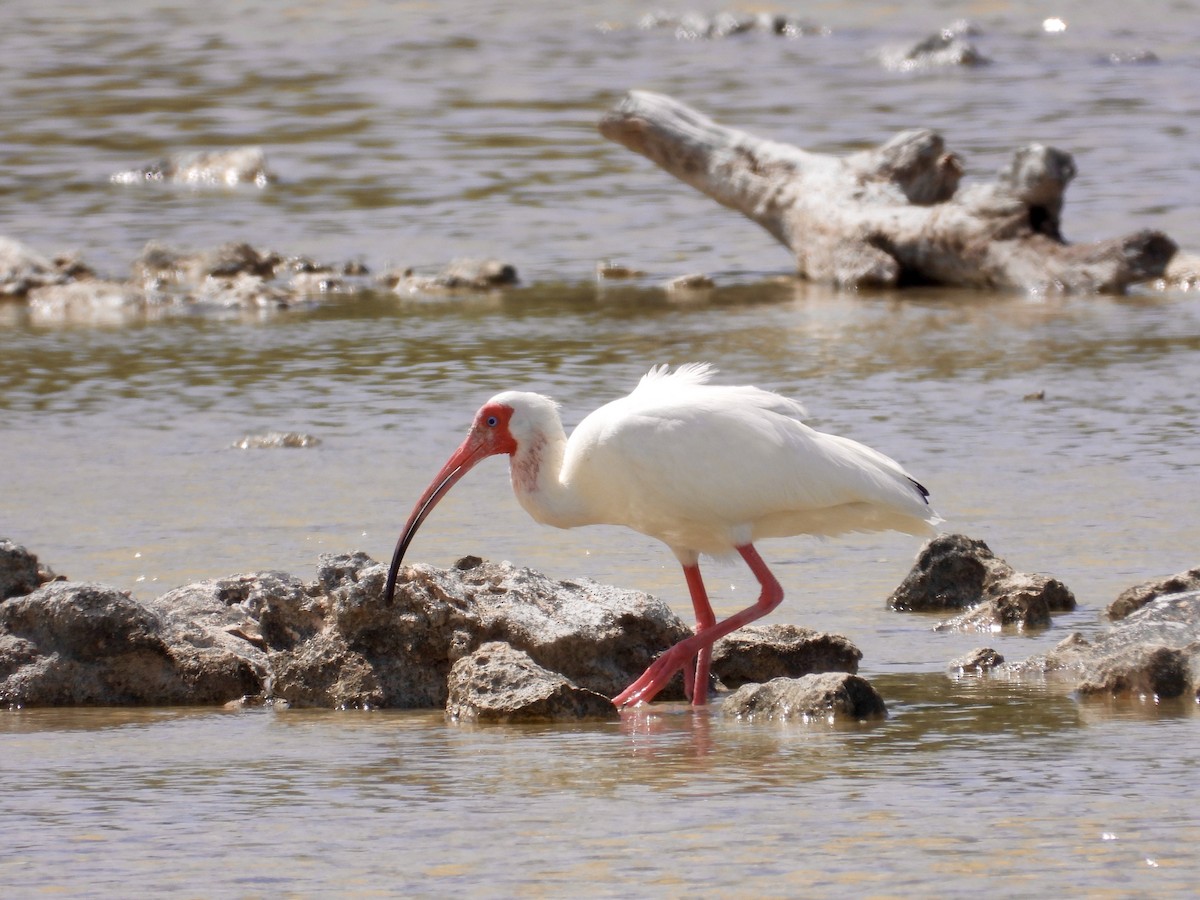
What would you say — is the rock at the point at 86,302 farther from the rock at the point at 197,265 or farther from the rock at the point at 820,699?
the rock at the point at 820,699

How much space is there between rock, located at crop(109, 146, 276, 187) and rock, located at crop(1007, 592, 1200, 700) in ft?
59.6

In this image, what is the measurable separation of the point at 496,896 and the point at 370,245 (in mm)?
15594

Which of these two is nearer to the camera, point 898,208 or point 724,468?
point 724,468

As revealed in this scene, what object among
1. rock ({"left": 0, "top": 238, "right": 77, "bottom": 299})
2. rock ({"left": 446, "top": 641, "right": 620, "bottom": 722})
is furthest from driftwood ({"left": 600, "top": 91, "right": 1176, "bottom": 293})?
rock ({"left": 446, "top": 641, "right": 620, "bottom": 722})

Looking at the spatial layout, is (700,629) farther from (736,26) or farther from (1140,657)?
(736,26)

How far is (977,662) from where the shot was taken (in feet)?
23.8

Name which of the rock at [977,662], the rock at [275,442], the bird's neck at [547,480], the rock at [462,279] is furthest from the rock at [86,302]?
the rock at [977,662]

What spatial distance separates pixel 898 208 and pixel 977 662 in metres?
10.3

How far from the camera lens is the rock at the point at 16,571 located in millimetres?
7500

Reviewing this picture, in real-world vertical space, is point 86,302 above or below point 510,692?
above

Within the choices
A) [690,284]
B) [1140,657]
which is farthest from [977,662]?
[690,284]

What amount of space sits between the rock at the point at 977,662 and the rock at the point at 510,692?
116 centimetres

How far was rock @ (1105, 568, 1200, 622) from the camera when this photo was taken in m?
7.52

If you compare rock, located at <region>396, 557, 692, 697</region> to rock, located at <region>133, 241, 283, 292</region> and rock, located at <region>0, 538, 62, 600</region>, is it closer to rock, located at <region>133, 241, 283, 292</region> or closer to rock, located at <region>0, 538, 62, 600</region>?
rock, located at <region>0, 538, 62, 600</region>
